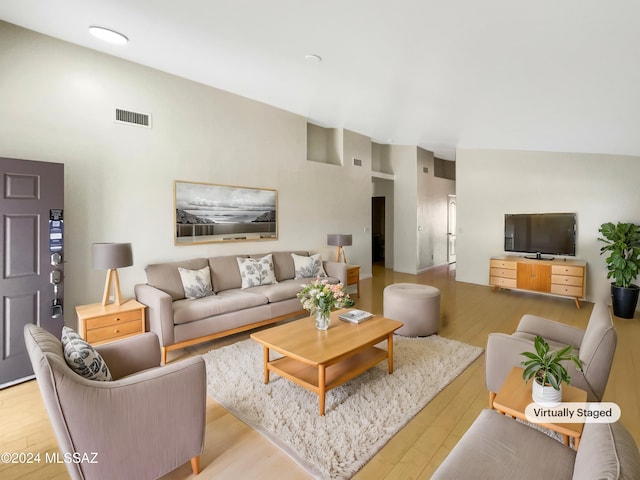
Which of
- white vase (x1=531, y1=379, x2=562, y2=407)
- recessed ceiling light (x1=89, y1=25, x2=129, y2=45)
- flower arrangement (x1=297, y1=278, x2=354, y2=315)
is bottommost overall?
white vase (x1=531, y1=379, x2=562, y2=407)

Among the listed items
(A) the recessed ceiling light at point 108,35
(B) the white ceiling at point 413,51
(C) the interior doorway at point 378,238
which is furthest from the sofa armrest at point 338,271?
(C) the interior doorway at point 378,238

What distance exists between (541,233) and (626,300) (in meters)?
1.61

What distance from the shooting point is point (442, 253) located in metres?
9.11

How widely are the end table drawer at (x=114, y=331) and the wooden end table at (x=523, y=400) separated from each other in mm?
3205

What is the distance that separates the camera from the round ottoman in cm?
374

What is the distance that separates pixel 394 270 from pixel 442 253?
1.79 metres

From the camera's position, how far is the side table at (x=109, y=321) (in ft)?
9.87

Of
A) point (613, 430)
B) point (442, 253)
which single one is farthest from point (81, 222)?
point (442, 253)

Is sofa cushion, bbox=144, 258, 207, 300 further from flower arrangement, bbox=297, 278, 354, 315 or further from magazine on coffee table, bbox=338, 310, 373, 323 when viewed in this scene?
magazine on coffee table, bbox=338, 310, 373, 323

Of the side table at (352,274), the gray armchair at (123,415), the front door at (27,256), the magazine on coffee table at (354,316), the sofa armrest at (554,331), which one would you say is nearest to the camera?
the gray armchair at (123,415)

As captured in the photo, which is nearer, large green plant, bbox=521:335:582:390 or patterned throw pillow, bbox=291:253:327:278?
large green plant, bbox=521:335:582:390

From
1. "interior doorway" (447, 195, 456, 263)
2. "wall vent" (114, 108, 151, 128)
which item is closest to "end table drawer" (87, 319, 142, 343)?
"wall vent" (114, 108, 151, 128)

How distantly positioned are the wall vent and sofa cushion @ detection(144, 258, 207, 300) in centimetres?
169

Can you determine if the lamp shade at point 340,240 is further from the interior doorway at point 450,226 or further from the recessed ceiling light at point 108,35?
the interior doorway at point 450,226
